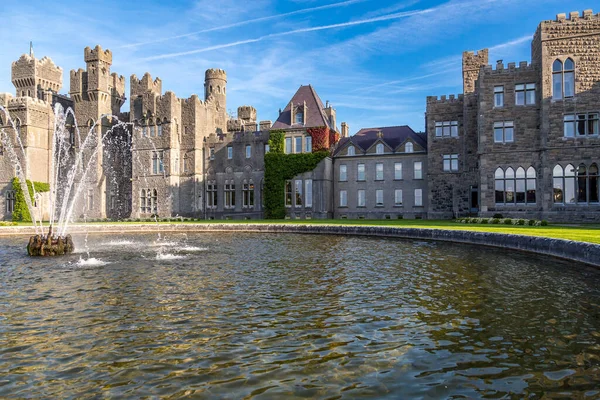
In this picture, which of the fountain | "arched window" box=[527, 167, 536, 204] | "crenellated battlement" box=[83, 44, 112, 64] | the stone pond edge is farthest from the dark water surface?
"crenellated battlement" box=[83, 44, 112, 64]

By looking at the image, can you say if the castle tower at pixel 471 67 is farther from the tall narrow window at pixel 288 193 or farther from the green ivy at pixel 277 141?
the tall narrow window at pixel 288 193

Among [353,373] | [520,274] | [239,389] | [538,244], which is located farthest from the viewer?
[538,244]

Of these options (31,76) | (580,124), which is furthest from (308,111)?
(31,76)

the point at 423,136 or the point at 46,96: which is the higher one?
the point at 46,96

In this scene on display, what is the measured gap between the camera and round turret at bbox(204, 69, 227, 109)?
57.5 m

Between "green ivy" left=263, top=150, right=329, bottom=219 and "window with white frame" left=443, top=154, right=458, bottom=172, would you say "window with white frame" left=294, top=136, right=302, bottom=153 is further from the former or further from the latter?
"window with white frame" left=443, top=154, right=458, bottom=172

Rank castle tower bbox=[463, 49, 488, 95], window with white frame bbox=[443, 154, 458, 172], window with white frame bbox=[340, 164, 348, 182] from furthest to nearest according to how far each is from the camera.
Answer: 1. window with white frame bbox=[340, 164, 348, 182]
2. castle tower bbox=[463, 49, 488, 95]
3. window with white frame bbox=[443, 154, 458, 172]

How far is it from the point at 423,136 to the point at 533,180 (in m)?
13.7

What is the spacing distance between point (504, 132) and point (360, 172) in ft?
47.2

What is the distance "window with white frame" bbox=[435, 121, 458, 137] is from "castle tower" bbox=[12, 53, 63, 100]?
47857 millimetres

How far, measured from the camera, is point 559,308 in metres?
9.38

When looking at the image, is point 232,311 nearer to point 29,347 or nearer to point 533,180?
point 29,347

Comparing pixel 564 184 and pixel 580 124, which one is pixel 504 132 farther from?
pixel 564 184

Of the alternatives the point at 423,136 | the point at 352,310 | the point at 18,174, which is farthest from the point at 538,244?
the point at 18,174
